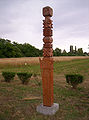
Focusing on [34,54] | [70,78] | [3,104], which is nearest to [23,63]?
[70,78]

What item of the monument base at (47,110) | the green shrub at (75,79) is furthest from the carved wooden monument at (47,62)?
the green shrub at (75,79)

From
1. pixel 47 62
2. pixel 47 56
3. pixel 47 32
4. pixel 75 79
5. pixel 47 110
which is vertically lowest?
pixel 47 110

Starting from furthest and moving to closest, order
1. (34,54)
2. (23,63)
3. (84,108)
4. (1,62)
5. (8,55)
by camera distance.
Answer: (34,54) → (8,55) → (23,63) → (1,62) → (84,108)

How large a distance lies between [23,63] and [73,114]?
16.2 metres

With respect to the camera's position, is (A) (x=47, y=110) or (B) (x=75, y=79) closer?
(A) (x=47, y=110)

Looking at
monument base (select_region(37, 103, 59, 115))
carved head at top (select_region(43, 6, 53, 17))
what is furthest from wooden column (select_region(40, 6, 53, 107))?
monument base (select_region(37, 103, 59, 115))

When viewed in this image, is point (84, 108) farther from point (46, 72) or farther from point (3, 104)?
point (3, 104)

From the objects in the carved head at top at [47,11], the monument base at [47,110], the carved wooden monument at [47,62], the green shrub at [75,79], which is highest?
the carved head at top at [47,11]

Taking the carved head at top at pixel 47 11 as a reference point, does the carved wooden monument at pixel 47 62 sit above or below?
below

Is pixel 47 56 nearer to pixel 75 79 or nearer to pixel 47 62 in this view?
pixel 47 62

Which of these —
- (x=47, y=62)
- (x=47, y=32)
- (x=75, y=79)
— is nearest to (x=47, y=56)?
(x=47, y=62)

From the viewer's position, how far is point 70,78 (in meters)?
6.70

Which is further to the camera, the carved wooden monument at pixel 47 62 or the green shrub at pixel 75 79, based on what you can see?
the green shrub at pixel 75 79

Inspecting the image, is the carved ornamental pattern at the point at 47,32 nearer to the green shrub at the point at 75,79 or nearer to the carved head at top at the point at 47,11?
the carved head at top at the point at 47,11
